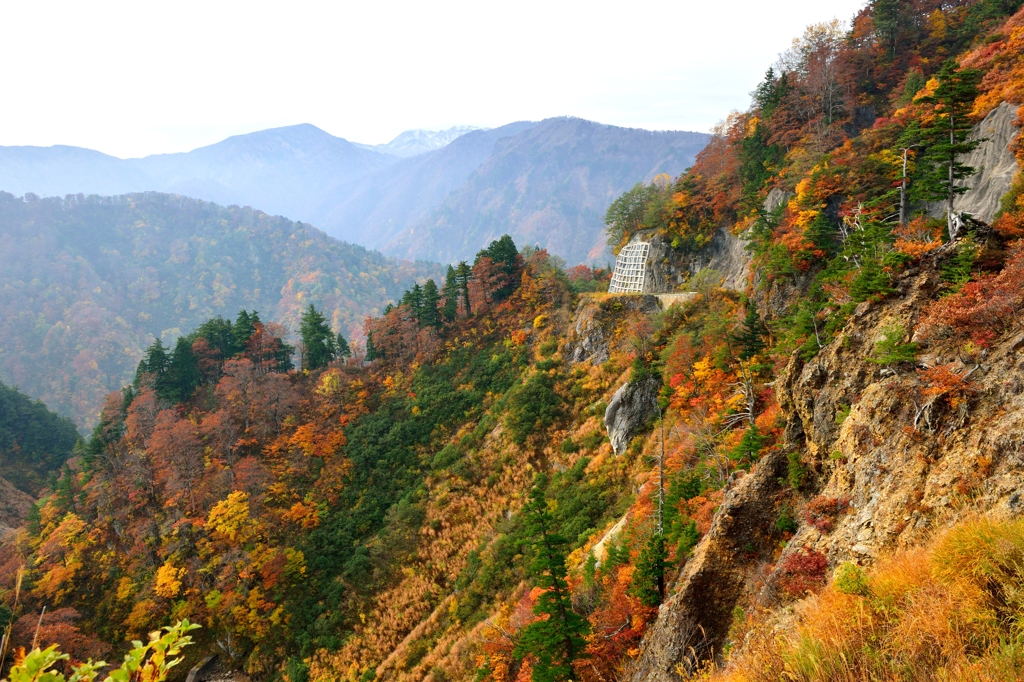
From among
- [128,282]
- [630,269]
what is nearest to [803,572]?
[630,269]

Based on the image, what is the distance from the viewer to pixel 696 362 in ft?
78.0

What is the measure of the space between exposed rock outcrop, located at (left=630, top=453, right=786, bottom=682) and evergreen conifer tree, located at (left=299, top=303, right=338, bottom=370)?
38299mm

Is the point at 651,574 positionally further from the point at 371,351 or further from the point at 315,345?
the point at 315,345

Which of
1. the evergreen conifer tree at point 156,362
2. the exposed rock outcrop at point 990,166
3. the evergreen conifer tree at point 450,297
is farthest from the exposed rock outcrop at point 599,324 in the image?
the evergreen conifer tree at point 156,362

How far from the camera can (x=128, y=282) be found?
16762 cm

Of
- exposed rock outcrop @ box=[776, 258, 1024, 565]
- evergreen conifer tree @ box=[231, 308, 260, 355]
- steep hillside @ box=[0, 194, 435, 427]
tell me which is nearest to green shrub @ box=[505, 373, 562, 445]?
exposed rock outcrop @ box=[776, 258, 1024, 565]

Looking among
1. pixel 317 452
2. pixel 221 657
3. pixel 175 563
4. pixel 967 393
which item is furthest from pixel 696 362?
pixel 175 563

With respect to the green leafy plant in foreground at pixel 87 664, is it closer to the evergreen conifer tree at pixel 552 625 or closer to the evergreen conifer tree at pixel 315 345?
the evergreen conifer tree at pixel 552 625

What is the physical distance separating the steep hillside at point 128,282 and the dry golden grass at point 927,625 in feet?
447

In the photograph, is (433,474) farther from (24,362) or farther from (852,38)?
(24,362)

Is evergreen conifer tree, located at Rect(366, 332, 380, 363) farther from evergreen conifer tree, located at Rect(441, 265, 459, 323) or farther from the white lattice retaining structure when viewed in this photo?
the white lattice retaining structure

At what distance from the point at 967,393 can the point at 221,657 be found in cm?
3263

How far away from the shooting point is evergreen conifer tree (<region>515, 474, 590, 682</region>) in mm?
12500

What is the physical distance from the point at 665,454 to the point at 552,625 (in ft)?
33.4
